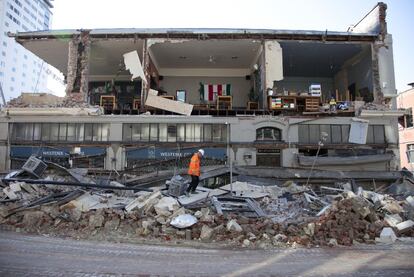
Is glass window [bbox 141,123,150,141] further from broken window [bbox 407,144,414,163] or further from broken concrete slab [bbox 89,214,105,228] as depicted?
broken window [bbox 407,144,414,163]

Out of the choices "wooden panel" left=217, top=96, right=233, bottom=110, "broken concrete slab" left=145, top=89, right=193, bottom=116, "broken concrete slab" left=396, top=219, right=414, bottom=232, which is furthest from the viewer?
"wooden panel" left=217, top=96, right=233, bottom=110

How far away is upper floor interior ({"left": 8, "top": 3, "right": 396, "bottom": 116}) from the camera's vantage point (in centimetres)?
2320

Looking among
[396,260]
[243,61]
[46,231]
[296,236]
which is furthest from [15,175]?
[243,61]

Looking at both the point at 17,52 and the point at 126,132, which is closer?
the point at 126,132

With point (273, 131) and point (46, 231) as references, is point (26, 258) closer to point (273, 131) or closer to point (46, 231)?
point (46, 231)

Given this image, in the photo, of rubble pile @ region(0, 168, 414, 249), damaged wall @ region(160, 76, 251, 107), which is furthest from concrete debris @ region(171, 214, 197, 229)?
damaged wall @ region(160, 76, 251, 107)

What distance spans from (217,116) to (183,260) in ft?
49.8

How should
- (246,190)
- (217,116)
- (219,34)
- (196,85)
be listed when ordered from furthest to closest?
1. (196,85)
2. (219,34)
3. (217,116)
4. (246,190)

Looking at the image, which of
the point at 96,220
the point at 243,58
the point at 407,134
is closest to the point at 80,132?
the point at 96,220

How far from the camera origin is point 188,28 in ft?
78.7

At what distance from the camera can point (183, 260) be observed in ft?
25.8

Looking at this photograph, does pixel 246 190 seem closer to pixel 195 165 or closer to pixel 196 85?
pixel 195 165

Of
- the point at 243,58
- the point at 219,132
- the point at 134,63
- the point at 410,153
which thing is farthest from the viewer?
the point at 410,153

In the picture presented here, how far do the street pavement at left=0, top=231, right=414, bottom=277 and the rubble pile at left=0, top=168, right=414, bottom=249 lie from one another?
779mm
